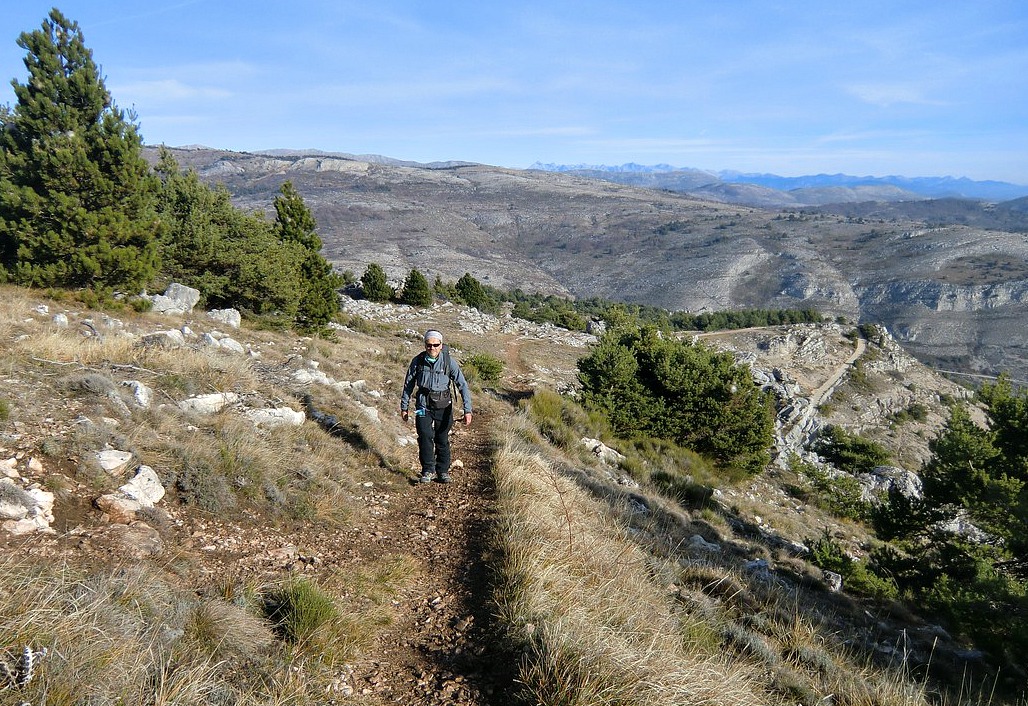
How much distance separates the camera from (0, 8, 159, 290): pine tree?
12.8m

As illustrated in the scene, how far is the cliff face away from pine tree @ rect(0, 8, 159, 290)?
4510 centimetres

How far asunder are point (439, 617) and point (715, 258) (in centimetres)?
12415

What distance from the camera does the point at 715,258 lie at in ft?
385

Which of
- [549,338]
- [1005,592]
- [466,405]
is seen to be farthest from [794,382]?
[466,405]

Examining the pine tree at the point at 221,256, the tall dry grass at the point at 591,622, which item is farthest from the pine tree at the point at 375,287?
the tall dry grass at the point at 591,622

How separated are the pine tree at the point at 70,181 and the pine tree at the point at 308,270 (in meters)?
5.44

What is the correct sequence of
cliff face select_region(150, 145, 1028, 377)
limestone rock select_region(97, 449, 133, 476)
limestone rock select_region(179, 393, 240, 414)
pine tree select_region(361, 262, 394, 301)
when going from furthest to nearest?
cliff face select_region(150, 145, 1028, 377), pine tree select_region(361, 262, 394, 301), limestone rock select_region(179, 393, 240, 414), limestone rock select_region(97, 449, 133, 476)

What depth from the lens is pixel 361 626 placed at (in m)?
3.59

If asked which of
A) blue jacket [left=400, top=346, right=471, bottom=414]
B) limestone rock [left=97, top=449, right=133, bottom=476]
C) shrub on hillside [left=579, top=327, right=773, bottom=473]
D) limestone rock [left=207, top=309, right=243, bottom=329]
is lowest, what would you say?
shrub on hillside [left=579, top=327, right=773, bottom=473]

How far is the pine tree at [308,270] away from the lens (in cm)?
1923

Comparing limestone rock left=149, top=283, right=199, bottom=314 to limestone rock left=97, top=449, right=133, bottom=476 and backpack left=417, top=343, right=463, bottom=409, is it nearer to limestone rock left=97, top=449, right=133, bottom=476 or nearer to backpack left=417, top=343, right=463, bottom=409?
backpack left=417, top=343, right=463, bottom=409

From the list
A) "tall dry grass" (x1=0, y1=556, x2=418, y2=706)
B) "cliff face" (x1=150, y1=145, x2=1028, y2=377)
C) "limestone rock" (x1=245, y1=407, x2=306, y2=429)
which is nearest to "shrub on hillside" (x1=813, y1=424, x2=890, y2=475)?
"limestone rock" (x1=245, y1=407, x2=306, y2=429)

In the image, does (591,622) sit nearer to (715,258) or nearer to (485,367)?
(485,367)

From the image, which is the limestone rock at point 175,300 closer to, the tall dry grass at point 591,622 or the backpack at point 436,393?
the backpack at point 436,393
